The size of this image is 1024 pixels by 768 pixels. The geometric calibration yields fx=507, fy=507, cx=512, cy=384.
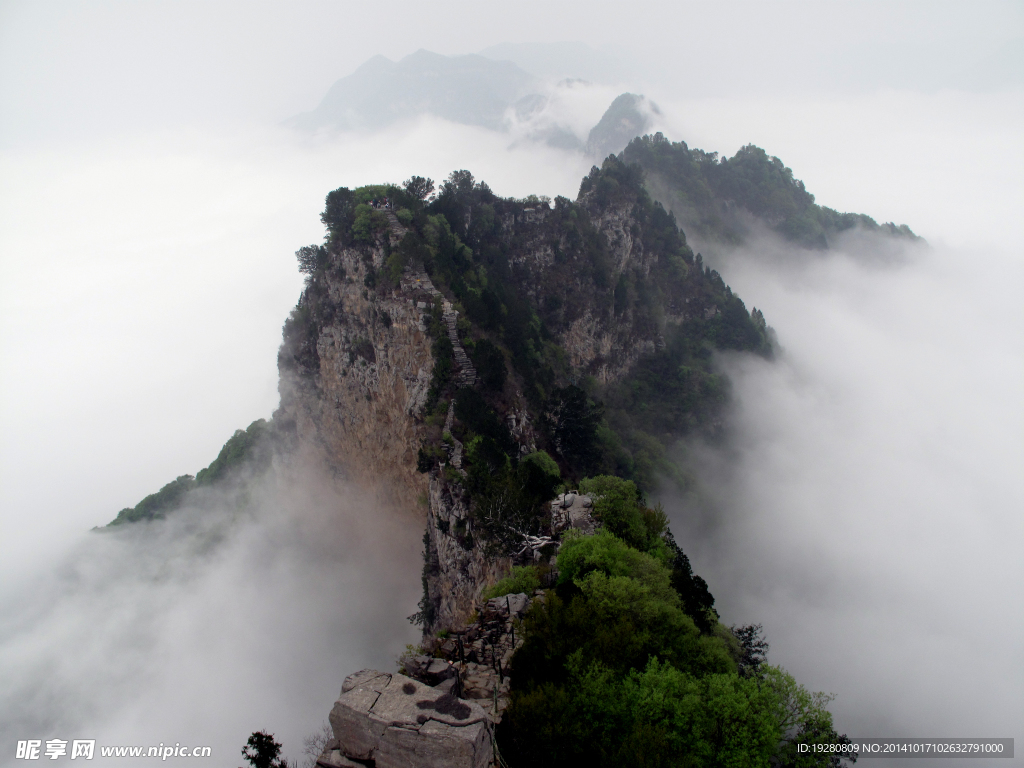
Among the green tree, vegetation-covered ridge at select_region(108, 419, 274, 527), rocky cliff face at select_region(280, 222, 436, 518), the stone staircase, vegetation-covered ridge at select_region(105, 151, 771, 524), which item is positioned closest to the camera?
the green tree

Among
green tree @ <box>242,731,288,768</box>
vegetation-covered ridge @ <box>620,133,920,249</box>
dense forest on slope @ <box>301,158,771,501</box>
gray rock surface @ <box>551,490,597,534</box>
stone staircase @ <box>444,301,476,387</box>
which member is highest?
vegetation-covered ridge @ <box>620,133,920,249</box>

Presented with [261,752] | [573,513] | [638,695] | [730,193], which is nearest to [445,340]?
[573,513]

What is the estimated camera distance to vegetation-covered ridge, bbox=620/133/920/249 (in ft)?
327

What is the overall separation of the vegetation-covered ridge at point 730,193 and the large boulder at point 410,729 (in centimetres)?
10022

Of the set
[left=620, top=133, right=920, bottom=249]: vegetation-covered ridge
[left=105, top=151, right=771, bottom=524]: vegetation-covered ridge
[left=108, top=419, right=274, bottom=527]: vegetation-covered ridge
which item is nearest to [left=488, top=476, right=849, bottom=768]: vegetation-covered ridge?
[left=105, top=151, right=771, bottom=524]: vegetation-covered ridge

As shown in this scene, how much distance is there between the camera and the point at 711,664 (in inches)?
686

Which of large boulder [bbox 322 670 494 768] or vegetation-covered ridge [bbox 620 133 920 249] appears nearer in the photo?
large boulder [bbox 322 670 494 768]

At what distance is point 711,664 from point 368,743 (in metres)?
11.5

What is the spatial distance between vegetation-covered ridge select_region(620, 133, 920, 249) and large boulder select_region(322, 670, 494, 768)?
100225 mm

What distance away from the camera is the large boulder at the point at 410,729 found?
38.7 ft

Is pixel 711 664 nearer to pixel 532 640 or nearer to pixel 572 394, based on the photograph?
pixel 532 640

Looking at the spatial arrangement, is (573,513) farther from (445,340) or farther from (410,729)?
(445,340)

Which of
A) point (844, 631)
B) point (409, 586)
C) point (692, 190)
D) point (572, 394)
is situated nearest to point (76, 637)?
point (409, 586)

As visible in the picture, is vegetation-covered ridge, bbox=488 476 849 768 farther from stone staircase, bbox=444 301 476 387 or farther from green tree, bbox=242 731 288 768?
stone staircase, bbox=444 301 476 387
